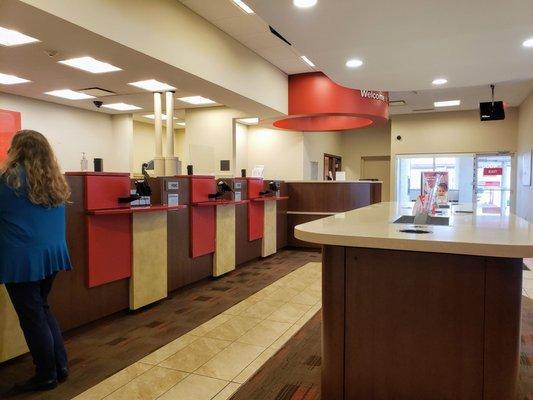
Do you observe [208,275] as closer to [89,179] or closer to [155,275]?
[155,275]

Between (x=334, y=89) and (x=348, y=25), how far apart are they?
379cm

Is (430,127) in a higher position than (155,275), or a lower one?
higher

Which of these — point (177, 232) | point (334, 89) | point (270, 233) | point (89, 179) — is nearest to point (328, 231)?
point (89, 179)

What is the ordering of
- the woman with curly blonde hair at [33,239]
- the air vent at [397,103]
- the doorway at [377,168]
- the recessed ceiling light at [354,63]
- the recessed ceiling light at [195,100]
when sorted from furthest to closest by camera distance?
the doorway at [377,168], the air vent at [397,103], the recessed ceiling light at [195,100], the recessed ceiling light at [354,63], the woman with curly blonde hair at [33,239]

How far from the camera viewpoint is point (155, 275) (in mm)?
3797

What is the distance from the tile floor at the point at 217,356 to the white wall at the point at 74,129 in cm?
637

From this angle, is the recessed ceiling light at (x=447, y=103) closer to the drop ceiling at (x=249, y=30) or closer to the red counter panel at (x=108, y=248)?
the drop ceiling at (x=249, y=30)

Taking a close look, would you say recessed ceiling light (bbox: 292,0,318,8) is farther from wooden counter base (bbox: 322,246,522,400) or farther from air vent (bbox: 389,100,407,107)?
air vent (bbox: 389,100,407,107)

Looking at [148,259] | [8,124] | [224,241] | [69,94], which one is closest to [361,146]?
[69,94]

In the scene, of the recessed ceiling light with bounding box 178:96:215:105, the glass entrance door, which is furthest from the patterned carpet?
the glass entrance door

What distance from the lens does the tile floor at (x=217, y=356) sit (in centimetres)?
227

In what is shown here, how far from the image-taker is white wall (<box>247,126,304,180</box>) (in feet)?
30.8

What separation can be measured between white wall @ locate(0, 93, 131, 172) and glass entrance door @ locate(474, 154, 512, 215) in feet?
29.2

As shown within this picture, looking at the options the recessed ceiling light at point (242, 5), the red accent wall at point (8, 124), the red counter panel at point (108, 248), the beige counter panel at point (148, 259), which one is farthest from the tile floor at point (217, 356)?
the red accent wall at point (8, 124)
